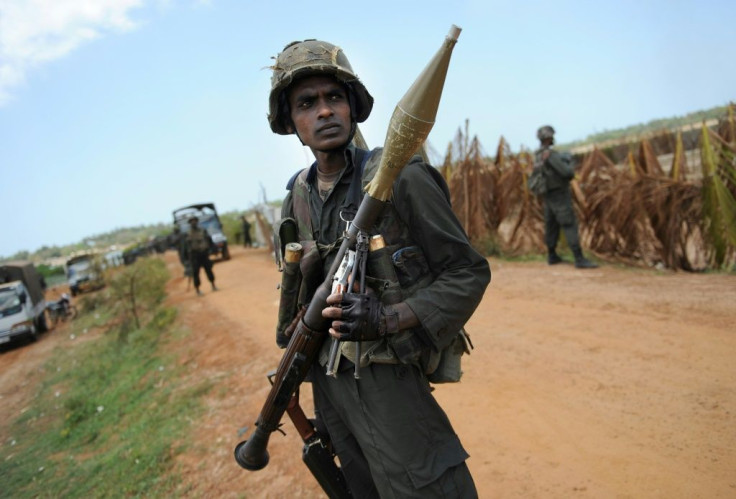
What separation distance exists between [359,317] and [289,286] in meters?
0.54

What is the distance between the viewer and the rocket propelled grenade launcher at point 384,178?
4.28ft

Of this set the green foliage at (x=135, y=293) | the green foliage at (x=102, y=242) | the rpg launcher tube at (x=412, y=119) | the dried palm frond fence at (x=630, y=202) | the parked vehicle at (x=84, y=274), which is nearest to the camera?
the rpg launcher tube at (x=412, y=119)

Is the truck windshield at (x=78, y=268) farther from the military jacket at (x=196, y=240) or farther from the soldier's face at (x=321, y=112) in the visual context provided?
the soldier's face at (x=321, y=112)

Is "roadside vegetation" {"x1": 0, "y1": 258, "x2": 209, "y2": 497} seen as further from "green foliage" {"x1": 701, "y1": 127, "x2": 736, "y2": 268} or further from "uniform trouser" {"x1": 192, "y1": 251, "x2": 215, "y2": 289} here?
"green foliage" {"x1": 701, "y1": 127, "x2": 736, "y2": 268}

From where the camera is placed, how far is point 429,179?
1.53 m

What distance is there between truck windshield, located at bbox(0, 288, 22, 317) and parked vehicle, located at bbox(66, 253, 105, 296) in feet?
19.2

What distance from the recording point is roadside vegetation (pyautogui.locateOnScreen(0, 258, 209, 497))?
4422 mm

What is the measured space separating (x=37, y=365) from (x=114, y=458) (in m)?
9.66

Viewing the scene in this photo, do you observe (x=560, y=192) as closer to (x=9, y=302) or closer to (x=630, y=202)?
(x=630, y=202)

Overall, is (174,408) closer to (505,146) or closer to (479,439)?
(479,439)

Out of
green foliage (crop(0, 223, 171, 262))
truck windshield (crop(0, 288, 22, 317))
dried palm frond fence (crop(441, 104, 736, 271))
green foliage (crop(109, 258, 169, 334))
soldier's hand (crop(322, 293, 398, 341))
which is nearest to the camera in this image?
soldier's hand (crop(322, 293, 398, 341))

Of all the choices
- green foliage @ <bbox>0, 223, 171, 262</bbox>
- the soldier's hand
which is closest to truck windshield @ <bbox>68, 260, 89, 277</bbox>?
the soldier's hand

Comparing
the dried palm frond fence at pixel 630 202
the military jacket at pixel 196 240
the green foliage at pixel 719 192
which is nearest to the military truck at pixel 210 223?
the military jacket at pixel 196 240

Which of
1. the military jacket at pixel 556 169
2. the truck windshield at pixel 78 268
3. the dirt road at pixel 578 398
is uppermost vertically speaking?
the military jacket at pixel 556 169
